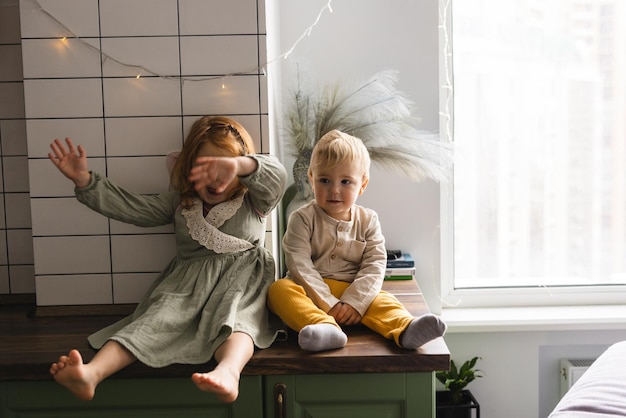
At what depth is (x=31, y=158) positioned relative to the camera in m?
2.12

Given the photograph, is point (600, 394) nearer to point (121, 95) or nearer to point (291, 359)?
point (291, 359)

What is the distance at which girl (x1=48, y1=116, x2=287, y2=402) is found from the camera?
170cm

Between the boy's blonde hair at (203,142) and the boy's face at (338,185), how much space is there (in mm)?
219

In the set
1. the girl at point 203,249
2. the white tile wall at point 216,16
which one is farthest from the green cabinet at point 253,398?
the white tile wall at point 216,16

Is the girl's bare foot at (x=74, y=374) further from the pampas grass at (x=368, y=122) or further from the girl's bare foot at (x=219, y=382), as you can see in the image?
the pampas grass at (x=368, y=122)

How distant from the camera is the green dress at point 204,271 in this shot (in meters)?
1.74

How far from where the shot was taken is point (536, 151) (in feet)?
8.58

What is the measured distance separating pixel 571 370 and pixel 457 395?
1.43 feet

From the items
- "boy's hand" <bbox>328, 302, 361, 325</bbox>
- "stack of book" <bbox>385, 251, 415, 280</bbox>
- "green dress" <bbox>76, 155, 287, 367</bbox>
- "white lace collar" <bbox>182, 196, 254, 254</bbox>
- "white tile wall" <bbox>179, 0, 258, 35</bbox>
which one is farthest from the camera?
"stack of book" <bbox>385, 251, 415, 280</bbox>

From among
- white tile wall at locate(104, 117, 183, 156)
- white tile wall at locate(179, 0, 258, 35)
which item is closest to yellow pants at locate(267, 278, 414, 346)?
white tile wall at locate(104, 117, 183, 156)

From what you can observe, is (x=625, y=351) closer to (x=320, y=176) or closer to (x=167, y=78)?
(x=320, y=176)

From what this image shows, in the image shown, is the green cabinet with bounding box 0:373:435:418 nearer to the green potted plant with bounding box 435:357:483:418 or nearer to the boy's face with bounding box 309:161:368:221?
the boy's face with bounding box 309:161:368:221

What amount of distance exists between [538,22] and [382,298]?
1.32 metres

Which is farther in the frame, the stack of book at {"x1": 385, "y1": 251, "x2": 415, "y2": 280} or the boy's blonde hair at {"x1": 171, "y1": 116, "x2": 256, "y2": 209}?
the stack of book at {"x1": 385, "y1": 251, "x2": 415, "y2": 280}
